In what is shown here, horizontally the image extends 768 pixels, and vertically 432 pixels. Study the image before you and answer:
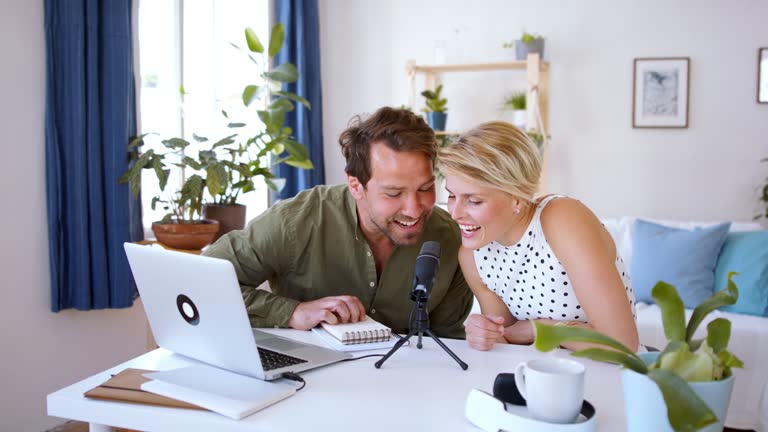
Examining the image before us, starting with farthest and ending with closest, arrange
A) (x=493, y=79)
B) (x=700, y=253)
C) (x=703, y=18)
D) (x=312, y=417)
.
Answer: (x=493, y=79)
(x=703, y=18)
(x=700, y=253)
(x=312, y=417)

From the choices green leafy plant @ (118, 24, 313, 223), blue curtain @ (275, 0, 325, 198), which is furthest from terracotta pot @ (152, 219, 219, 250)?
blue curtain @ (275, 0, 325, 198)

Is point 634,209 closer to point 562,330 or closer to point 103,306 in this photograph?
point 103,306

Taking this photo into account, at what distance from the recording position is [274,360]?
138cm

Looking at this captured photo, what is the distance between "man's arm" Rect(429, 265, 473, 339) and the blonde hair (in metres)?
0.43

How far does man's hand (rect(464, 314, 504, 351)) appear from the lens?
4.93ft

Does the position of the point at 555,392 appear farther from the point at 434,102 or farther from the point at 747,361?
the point at 434,102

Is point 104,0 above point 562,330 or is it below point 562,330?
above

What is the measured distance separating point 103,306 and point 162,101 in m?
1.21

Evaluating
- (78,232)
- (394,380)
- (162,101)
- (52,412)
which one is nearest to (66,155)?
(78,232)

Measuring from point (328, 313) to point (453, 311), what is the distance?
0.52 metres

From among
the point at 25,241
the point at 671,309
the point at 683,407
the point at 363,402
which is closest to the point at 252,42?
the point at 25,241

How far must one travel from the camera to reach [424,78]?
16.3 ft

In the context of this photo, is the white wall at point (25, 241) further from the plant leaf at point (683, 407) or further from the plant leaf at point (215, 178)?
the plant leaf at point (683, 407)

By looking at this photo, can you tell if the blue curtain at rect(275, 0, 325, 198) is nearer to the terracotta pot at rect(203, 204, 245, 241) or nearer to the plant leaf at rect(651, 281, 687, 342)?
the terracotta pot at rect(203, 204, 245, 241)
